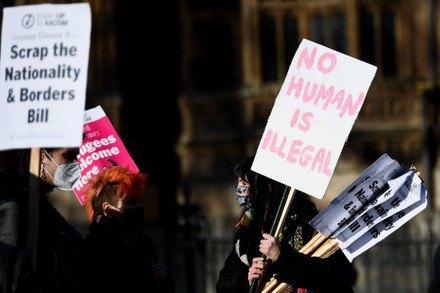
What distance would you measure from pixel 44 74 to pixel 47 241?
28.5 inches

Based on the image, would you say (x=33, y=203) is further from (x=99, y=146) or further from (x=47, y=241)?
(x=99, y=146)

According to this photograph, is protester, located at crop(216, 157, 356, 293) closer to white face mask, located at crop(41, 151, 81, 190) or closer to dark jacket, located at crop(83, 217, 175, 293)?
dark jacket, located at crop(83, 217, 175, 293)

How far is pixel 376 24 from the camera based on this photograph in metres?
19.2

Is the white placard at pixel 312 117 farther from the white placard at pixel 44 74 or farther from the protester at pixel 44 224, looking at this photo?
the white placard at pixel 44 74

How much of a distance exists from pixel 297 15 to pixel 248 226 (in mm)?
12471

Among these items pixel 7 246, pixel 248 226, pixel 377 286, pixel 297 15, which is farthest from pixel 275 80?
pixel 7 246

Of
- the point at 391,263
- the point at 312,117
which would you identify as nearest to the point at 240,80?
the point at 391,263

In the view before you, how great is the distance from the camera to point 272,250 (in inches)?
263

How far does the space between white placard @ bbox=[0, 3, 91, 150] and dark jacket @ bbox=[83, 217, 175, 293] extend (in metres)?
0.79

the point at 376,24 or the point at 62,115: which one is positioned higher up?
the point at 376,24

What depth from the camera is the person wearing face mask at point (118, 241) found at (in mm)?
6742

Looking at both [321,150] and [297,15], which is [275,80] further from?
[321,150]

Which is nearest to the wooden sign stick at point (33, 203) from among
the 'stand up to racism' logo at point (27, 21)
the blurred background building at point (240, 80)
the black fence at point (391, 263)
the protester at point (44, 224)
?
the protester at point (44, 224)

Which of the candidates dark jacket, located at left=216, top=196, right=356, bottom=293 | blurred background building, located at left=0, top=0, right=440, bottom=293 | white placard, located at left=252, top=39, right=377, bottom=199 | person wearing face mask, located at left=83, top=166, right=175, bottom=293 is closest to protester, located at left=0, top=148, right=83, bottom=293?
person wearing face mask, located at left=83, top=166, right=175, bottom=293
